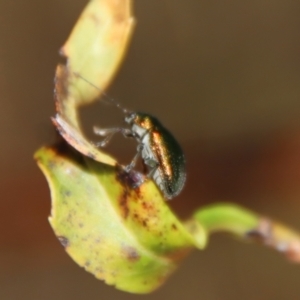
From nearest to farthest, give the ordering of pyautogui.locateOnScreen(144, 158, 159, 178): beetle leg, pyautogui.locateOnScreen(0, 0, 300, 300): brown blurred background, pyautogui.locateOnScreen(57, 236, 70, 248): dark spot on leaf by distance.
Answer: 1. pyautogui.locateOnScreen(57, 236, 70, 248): dark spot on leaf
2. pyautogui.locateOnScreen(144, 158, 159, 178): beetle leg
3. pyautogui.locateOnScreen(0, 0, 300, 300): brown blurred background

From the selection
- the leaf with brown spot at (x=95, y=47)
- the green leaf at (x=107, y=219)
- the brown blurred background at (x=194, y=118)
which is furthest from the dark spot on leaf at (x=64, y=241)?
the brown blurred background at (x=194, y=118)

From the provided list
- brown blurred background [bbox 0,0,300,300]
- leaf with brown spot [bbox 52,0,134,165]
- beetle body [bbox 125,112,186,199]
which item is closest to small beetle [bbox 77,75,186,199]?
beetle body [bbox 125,112,186,199]

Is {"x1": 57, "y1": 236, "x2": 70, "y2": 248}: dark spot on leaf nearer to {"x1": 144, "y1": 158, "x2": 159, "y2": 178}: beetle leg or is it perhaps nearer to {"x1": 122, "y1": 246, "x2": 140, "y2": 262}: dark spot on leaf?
{"x1": 122, "y1": 246, "x2": 140, "y2": 262}: dark spot on leaf

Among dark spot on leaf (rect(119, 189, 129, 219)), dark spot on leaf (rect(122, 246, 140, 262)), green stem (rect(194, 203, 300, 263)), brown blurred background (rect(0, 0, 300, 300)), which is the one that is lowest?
dark spot on leaf (rect(122, 246, 140, 262))

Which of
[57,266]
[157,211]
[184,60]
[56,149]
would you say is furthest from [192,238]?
[184,60]

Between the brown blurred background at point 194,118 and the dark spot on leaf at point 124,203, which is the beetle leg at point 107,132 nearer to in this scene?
the dark spot on leaf at point 124,203

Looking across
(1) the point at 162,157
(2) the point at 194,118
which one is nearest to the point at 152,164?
(1) the point at 162,157

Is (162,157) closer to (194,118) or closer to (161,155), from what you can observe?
(161,155)
